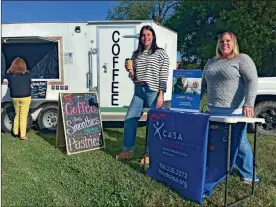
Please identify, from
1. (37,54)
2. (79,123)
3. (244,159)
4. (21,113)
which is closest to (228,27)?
(37,54)

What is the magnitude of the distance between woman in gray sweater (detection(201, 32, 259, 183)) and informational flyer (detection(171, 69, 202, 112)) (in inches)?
6.9

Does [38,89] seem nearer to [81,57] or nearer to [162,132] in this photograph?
[81,57]

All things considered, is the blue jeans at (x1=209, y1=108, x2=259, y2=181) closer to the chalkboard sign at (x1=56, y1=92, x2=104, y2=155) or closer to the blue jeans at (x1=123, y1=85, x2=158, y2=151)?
the blue jeans at (x1=123, y1=85, x2=158, y2=151)

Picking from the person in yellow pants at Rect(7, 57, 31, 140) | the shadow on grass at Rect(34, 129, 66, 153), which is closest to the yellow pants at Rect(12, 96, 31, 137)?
the person in yellow pants at Rect(7, 57, 31, 140)

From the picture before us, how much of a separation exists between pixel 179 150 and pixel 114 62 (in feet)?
12.6

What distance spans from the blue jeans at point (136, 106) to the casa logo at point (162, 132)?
0.70 metres

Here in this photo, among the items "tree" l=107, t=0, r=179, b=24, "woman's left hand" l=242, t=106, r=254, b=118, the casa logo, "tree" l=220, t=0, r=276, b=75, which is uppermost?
"tree" l=107, t=0, r=179, b=24

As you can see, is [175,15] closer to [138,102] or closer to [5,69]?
[5,69]

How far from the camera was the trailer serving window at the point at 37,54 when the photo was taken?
22.6ft

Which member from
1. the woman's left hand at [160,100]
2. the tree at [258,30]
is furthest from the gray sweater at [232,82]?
the tree at [258,30]

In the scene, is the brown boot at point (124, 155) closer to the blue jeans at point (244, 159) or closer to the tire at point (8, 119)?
the blue jeans at point (244, 159)

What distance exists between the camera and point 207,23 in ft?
91.2

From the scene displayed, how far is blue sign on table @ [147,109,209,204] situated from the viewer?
10.3 feet

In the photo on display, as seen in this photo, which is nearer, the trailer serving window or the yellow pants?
the yellow pants
